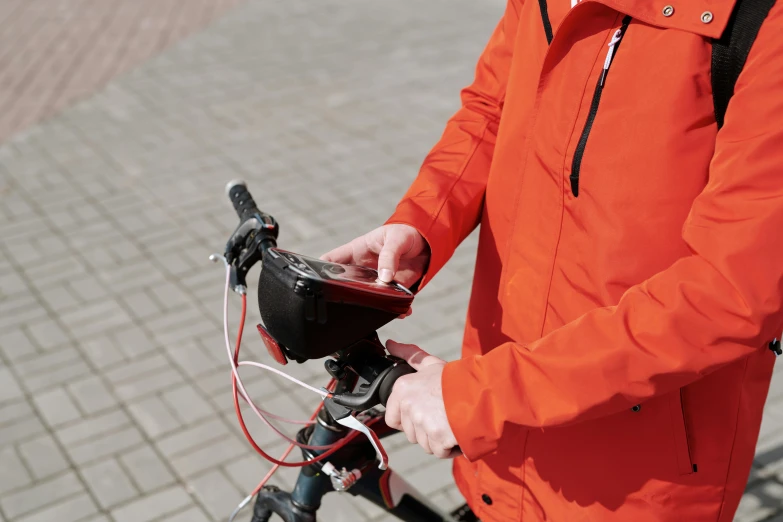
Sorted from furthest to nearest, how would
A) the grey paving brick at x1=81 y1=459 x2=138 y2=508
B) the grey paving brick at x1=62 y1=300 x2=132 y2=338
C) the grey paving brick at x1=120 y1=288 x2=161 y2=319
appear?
the grey paving brick at x1=120 y1=288 x2=161 y2=319, the grey paving brick at x1=62 y1=300 x2=132 y2=338, the grey paving brick at x1=81 y1=459 x2=138 y2=508

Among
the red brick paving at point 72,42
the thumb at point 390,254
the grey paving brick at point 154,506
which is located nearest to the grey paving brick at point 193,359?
the grey paving brick at point 154,506

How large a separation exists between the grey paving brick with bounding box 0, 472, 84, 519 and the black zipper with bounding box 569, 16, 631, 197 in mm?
2586

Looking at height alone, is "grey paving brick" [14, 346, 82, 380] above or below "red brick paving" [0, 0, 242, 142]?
below

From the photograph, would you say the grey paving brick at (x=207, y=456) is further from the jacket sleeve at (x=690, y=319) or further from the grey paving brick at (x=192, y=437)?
the jacket sleeve at (x=690, y=319)

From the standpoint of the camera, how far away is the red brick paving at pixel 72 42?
706 centimetres

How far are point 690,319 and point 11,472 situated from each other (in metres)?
2.99

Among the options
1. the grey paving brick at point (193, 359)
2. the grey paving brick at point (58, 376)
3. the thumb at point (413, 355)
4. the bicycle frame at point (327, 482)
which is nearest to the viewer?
the thumb at point (413, 355)

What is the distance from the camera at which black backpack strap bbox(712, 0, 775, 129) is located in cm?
129

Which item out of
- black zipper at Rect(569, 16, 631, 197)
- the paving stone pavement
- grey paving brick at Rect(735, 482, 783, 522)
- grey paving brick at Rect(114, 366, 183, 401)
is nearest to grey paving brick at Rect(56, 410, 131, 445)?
the paving stone pavement

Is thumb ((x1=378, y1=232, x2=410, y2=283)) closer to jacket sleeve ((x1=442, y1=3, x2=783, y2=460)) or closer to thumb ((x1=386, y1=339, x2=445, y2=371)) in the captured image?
thumb ((x1=386, y1=339, x2=445, y2=371))

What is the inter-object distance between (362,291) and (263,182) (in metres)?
4.28

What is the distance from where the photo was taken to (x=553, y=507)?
1785mm

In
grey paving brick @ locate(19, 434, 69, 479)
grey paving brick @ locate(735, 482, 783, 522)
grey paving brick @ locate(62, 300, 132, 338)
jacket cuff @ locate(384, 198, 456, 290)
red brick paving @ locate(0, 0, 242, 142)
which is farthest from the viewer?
red brick paving @ locate(0, 0, 242, 142)

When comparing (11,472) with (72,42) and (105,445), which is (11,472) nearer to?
(105,445)
